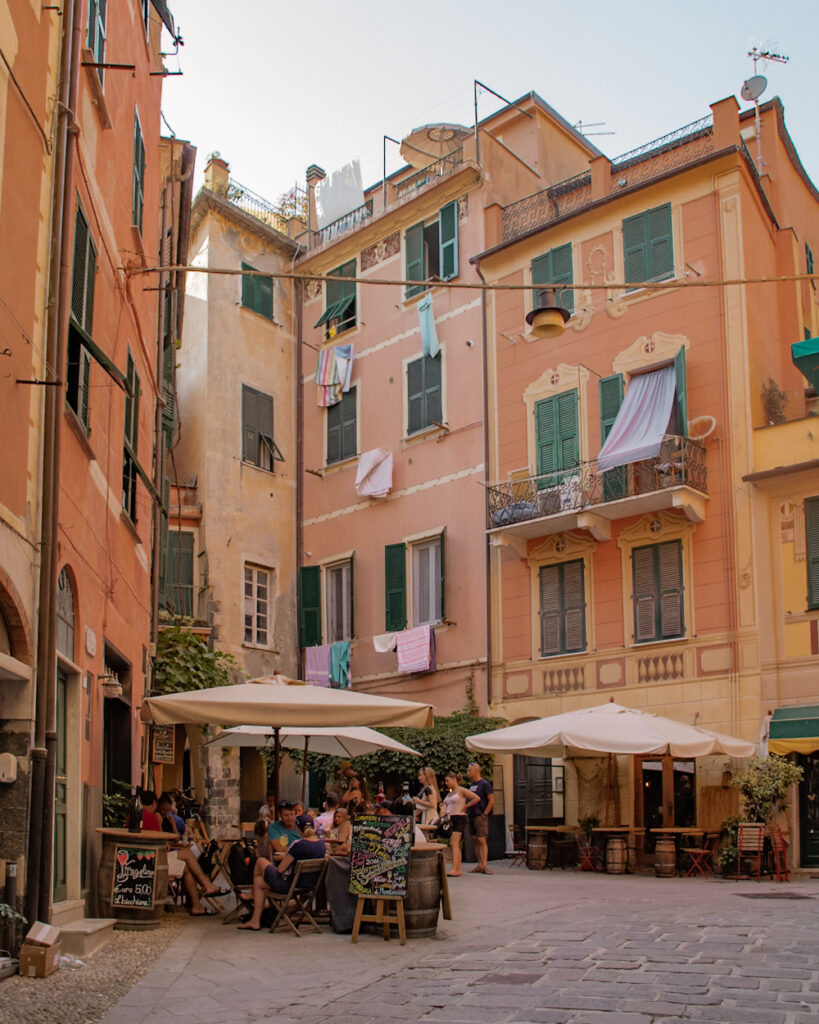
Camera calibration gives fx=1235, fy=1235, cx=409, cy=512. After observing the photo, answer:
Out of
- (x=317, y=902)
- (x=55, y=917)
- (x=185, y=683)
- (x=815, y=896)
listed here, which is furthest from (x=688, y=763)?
(x=55, y=917)

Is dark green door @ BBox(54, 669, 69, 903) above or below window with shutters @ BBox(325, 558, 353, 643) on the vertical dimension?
below

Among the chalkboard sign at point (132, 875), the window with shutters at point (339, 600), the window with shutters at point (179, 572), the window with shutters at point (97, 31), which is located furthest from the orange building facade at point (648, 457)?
the chalkboard sign at point (132, 875)

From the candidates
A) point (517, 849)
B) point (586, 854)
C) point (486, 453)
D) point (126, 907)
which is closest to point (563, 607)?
point (486, 453)

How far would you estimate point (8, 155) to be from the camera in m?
8.56

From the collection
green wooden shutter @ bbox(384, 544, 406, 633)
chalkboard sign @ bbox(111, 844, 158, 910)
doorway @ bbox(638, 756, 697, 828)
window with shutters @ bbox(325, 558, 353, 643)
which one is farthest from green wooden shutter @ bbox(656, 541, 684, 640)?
chalkboard sign @ bbox(111, 844, 158, 910)

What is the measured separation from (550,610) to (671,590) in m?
A: 2.48

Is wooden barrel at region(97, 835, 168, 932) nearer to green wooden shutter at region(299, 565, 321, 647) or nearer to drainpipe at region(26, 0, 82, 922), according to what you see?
drainpipe at region(26, 0, 82, 922)

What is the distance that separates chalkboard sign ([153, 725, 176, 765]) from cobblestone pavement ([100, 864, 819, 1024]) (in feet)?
21.7

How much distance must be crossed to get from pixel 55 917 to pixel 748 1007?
5294 mm

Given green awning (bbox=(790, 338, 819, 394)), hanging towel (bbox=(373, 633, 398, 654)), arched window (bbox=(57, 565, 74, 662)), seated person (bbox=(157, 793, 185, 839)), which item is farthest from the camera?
hanging towel (bbox=(373, 633, 398, 654))

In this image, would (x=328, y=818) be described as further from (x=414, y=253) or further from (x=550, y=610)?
(x=414, y=253)

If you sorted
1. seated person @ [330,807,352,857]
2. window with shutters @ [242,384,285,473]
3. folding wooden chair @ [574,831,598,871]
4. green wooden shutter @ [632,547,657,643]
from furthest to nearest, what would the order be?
window with shutters @ [242,384,285,473]
green wooden shutter @ [632,547,657,643]
folding wooden chair @ [574,831,598,871]
seated person @ [330,807,352,857]

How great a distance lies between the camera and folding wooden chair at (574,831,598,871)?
1784 cm

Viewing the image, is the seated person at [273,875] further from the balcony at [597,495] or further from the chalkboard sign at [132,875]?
the balcony at [597,495]
